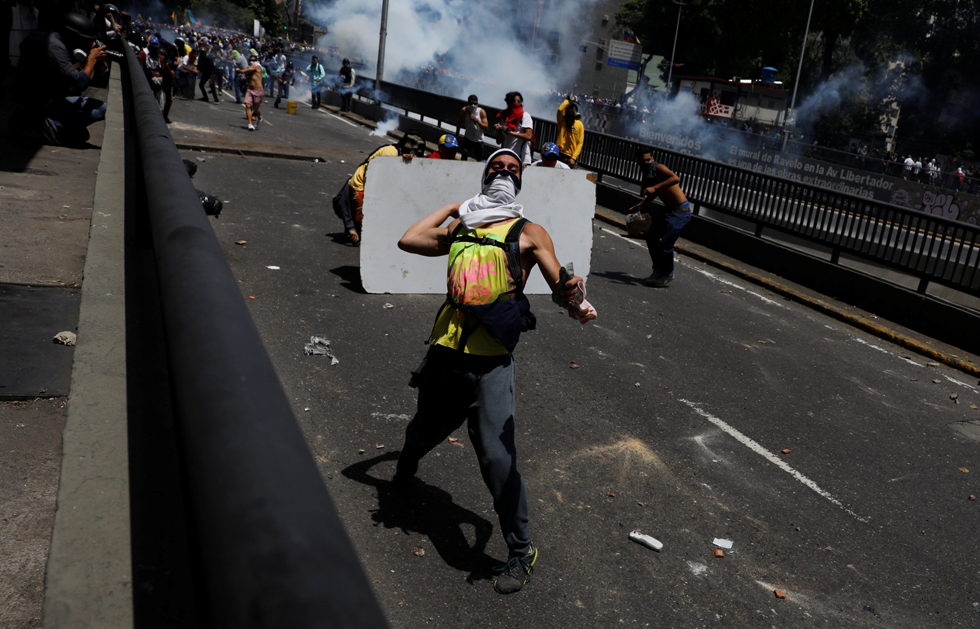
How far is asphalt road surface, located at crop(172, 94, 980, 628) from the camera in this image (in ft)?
13.1

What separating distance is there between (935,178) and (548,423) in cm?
2119

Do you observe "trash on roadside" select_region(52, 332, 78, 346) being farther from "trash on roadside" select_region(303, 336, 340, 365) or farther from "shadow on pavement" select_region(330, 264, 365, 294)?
"shadow on pavement" select_region(330, 264, 365, 294)

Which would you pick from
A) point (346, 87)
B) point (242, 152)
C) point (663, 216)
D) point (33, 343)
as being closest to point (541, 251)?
point (33, 343)

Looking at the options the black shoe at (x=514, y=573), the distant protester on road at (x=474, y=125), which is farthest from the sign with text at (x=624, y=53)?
the black shoe at (x=514, y=573)

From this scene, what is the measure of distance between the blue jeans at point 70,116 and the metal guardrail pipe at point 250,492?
10.3 metres

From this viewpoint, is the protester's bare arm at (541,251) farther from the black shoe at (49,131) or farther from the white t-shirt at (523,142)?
the white t-shirt at (523,142)

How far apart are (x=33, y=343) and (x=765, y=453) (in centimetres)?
497

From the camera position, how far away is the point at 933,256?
1005cm

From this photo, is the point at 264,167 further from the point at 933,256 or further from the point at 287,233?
the point at 933,256

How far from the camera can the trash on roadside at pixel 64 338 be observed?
170 inches

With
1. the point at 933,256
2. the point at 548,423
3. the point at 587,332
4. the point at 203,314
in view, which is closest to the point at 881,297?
the point at 933,256

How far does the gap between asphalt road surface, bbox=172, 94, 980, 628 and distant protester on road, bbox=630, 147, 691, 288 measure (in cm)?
71

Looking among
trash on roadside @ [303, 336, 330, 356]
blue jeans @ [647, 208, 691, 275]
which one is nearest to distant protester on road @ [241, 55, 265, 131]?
blue jeans @ [647, 208, 691, 275]

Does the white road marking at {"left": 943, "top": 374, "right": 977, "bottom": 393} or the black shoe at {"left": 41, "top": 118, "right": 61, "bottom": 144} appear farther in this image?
the black shoe at {"left": 41, "top": 118, "right": 61, "bottom": 144}
